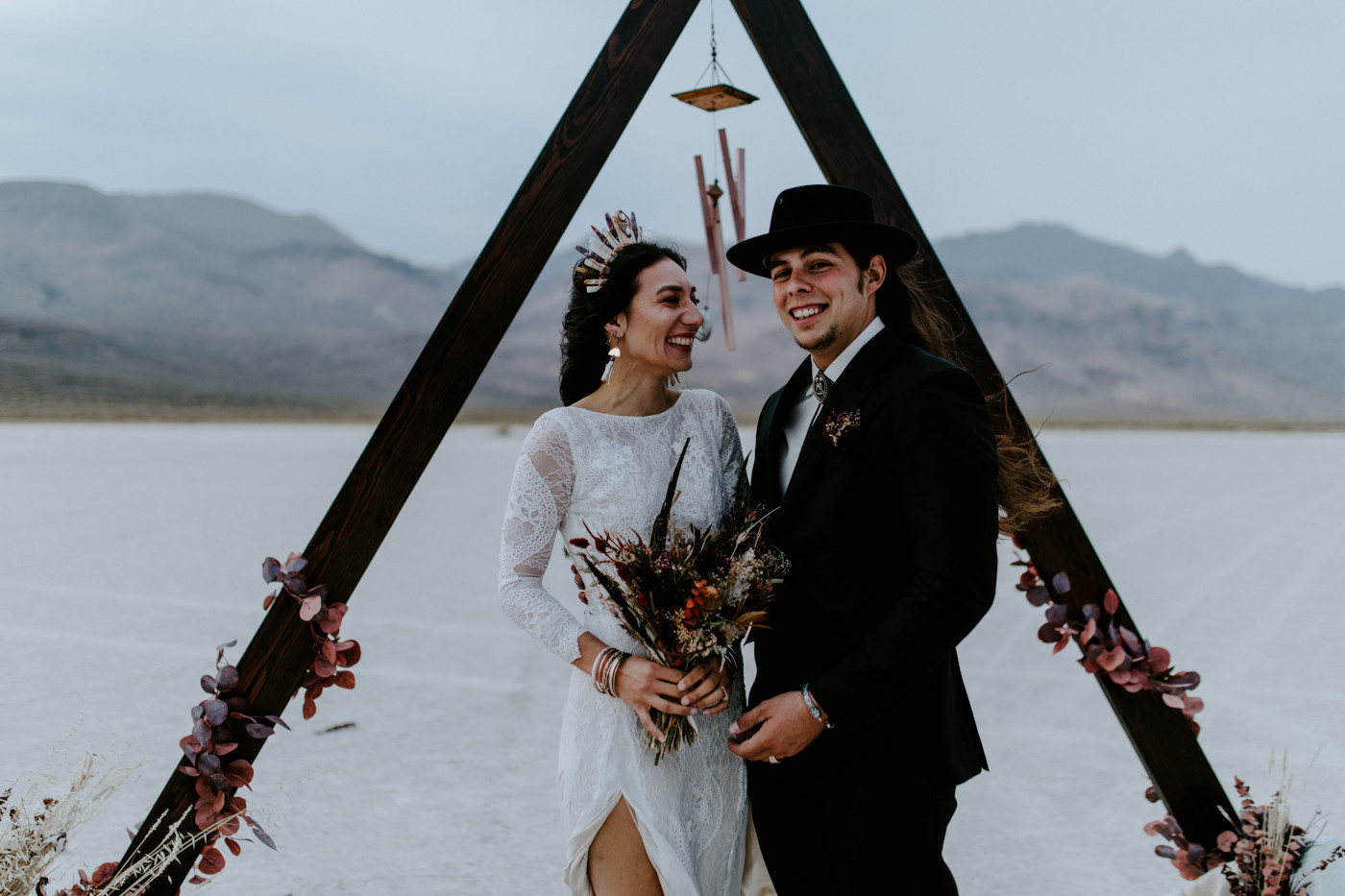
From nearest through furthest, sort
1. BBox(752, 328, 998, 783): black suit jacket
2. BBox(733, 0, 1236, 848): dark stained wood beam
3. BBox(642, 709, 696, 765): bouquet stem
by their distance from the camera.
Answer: BBox(752, 328, 998, 783): black suit jacket < BBox(642, 709, 696, 765): bouquet stem < BBox(733, 0, 1236, 848): dark stained wood beam

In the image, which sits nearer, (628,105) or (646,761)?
(646,761)

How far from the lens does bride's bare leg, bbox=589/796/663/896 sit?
2391mm

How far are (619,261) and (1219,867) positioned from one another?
2.50m

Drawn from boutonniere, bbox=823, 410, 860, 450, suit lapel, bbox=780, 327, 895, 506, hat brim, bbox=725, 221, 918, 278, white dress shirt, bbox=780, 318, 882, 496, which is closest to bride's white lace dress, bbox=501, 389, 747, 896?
white dress shirt, bbox=780, 318, 882, 496

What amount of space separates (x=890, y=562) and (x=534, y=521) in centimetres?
91

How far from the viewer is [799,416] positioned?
2.49 meters

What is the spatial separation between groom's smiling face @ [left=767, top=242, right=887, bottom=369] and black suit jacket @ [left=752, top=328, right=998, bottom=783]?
0.28ft

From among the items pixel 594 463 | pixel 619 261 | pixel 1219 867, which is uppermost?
pixel 619 261

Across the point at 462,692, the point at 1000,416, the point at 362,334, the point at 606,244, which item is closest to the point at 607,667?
the point at 606,244

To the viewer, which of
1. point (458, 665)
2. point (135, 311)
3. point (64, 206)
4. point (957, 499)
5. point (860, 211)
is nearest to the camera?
point (957, 499)

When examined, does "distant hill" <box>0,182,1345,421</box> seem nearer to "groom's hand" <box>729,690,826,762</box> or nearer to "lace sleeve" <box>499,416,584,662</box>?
"lace sleeve" <box>499,416,584,662</box>

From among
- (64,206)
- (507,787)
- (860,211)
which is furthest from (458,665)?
(64,206)

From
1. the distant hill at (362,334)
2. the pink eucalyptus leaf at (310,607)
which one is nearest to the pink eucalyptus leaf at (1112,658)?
the pink eucalyptus leaf at (310,607)

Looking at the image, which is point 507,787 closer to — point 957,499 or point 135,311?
point 957,499
